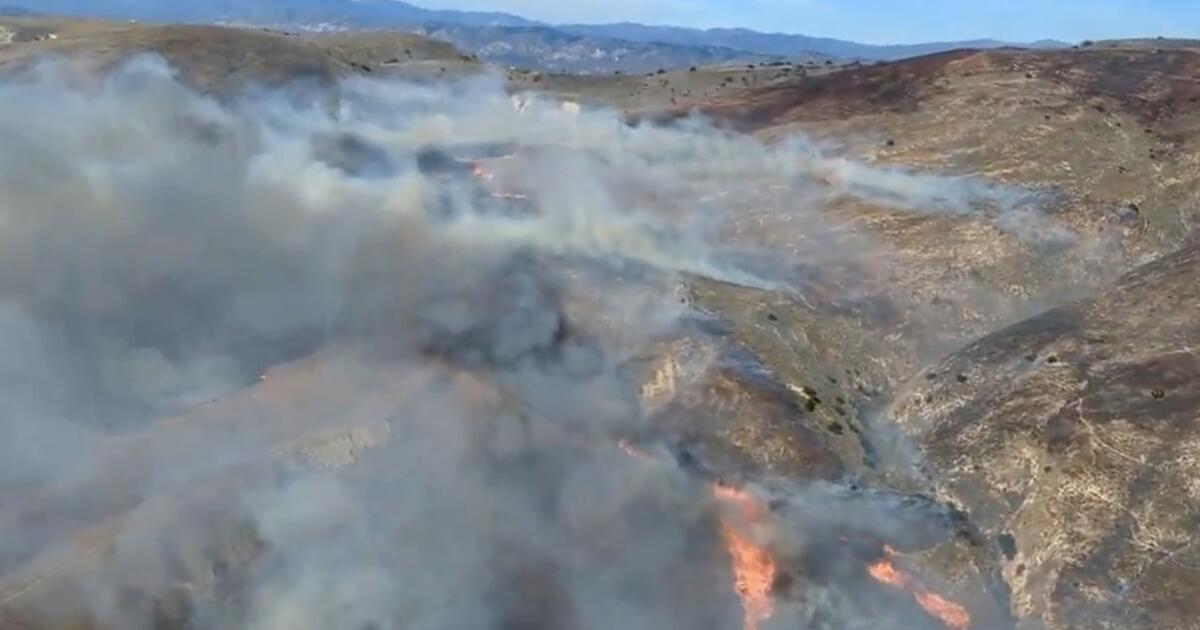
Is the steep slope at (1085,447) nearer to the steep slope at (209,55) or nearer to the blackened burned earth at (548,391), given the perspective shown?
the blackened burned earth at (548,391)

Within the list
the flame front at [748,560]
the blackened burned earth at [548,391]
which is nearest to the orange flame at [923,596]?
the blackened burned earth at [548,391]

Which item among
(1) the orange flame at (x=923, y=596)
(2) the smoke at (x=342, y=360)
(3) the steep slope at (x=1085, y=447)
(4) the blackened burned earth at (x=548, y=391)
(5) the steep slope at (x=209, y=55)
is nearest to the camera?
(2) the smoke at (x=342, y=360)

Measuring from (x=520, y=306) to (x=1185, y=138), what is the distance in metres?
43.8

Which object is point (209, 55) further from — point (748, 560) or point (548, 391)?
point (748, 560)

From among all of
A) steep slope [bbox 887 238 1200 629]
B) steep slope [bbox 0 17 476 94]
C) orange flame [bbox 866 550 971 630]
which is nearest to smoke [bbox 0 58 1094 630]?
orange flame [bbox 866 550 971 630]

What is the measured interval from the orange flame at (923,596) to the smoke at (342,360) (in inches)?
86.3

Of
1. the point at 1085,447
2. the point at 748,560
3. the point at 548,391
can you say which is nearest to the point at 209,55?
the point at 548,391

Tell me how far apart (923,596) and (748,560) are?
5.50 metres

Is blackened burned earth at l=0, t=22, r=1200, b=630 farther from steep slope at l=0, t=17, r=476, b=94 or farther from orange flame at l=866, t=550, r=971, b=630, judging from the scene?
steep slope at l=0, t=17, r=476, b=94

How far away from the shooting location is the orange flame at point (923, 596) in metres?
38.2

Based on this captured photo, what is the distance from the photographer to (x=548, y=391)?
46.4 m

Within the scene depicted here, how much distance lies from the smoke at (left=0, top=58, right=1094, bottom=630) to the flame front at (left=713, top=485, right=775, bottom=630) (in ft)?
1.81

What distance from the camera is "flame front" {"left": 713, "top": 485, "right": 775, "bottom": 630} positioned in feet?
126

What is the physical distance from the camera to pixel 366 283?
53.8 m
